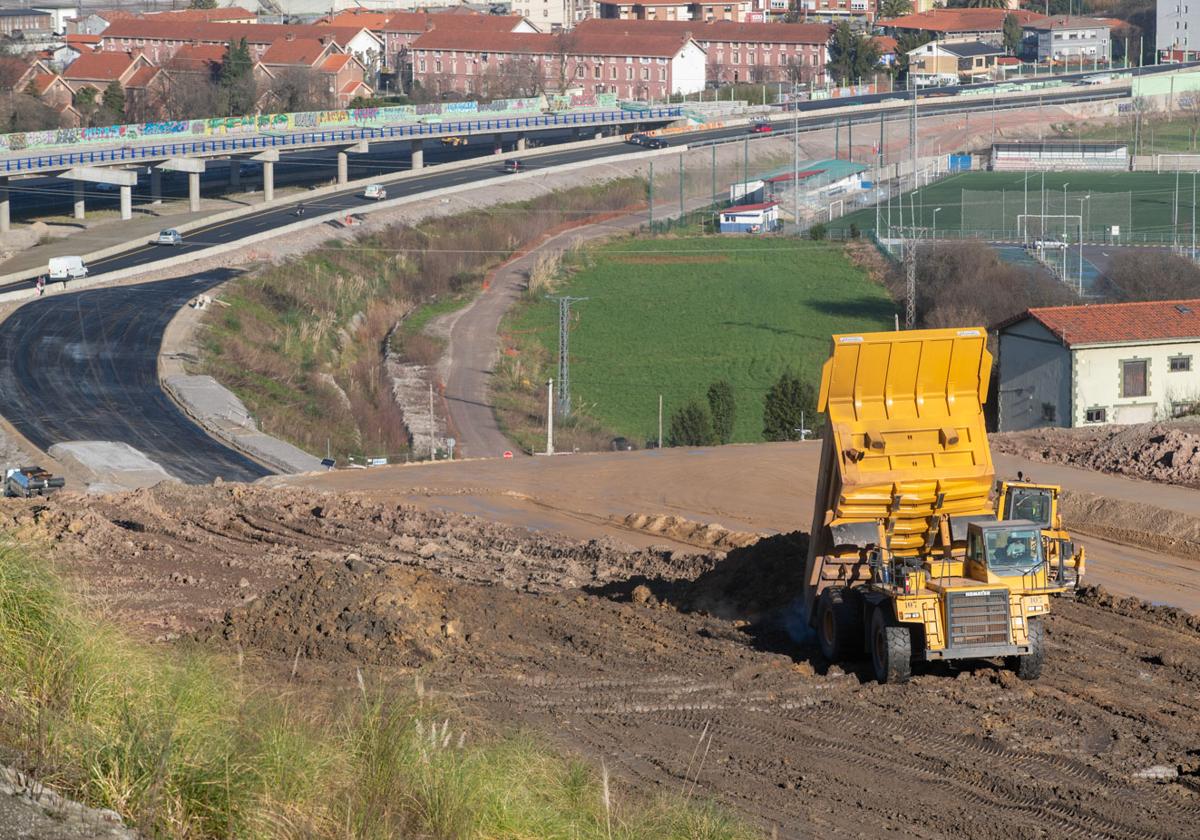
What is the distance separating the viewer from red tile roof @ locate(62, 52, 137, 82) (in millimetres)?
120312

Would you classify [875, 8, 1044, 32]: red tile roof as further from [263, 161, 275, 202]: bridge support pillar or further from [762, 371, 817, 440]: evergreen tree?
[762, 371, 817, 440]: evergreen tree

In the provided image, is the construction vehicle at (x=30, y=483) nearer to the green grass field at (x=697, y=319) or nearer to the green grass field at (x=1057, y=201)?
the green grass field at (x=697, y=319)

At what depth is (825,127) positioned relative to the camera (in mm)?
115938

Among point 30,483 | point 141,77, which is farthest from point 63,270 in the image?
point 141,77

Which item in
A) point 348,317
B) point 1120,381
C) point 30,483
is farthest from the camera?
point 348,317

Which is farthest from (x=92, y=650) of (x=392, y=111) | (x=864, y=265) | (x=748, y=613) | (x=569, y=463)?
(x=392, y=111)

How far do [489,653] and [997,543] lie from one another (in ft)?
19.4

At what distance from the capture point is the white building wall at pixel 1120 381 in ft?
125

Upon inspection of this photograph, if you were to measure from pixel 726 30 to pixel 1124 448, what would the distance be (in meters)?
122

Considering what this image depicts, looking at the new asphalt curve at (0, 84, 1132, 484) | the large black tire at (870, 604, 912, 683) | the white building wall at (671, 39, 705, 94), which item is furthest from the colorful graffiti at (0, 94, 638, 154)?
the large black tire at (870, 604, 912, 683)

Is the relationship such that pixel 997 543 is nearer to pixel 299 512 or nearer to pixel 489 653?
pixel 489 653

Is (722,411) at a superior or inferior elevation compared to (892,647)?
inferior

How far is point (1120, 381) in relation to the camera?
38.3m

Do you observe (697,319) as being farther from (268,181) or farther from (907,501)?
(907,501)
